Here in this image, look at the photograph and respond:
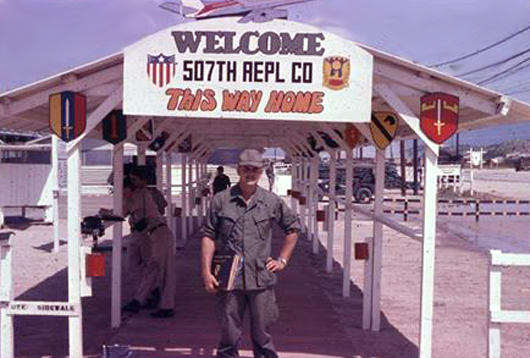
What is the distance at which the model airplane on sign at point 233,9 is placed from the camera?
679 centimetres

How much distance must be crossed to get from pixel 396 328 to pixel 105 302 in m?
3.87

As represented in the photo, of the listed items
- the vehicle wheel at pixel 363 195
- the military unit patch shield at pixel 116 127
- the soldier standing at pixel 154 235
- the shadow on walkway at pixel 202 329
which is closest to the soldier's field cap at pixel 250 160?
the shadow on walkway at pixel 202 329

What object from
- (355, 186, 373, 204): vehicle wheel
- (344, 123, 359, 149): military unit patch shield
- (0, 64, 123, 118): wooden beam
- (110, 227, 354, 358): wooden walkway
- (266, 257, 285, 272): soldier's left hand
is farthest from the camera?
(355, 186, 373, 204): vehicle wheel

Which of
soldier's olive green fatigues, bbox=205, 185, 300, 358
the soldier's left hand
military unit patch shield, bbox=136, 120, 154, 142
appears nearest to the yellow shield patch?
soldier's olive green fatigues, bbox=205, 185, 300, 358

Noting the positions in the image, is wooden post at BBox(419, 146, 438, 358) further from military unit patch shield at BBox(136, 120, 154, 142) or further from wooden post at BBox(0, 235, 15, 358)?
military unit patch shield at BBox(136, 120, 154, 142)

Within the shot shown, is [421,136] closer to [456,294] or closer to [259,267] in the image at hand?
[259,267]

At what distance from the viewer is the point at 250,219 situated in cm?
629

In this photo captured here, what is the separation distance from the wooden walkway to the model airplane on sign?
318cm

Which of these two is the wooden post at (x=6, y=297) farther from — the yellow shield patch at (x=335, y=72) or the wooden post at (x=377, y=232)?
the wooden post at (x=377, y=232)

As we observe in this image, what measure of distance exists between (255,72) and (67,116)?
171 centimetres

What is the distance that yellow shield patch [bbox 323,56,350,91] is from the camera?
263 inches

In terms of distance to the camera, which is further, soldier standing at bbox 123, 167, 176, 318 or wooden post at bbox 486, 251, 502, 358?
soldier standing at bbox 123, 167, 176, 318

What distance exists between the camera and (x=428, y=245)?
7027 mm

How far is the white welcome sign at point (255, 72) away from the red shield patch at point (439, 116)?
61 centimetres
